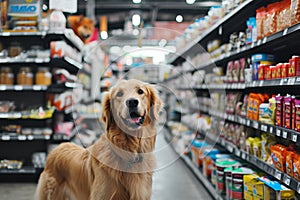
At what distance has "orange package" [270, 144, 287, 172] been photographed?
9.20 ft

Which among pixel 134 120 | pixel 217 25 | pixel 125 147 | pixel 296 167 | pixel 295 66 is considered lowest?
pixel 296 167

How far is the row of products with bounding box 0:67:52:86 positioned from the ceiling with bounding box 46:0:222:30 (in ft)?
22.6

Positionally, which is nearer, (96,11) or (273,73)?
(273,73)

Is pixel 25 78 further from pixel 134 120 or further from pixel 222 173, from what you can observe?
pixel 134 120

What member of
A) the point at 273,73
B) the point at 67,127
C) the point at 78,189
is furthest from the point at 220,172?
the point at 67,127

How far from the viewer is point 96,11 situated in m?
15.8

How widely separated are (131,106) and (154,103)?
7.5 inches

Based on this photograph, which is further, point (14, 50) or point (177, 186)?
point (14, 50)

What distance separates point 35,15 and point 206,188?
9.93 feet

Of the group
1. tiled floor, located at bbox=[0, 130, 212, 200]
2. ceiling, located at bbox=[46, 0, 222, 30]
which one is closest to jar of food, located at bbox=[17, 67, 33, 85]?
tiled floor, located at bbox=[0, 130, 212, 200]

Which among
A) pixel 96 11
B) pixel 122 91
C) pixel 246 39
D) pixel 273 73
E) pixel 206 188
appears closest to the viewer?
pixel 122 91

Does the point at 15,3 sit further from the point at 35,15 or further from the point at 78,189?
the point at 78,189

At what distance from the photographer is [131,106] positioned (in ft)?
7.29

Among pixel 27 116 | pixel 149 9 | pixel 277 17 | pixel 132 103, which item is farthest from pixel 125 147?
pixel 149 9
